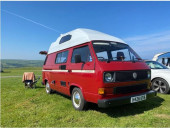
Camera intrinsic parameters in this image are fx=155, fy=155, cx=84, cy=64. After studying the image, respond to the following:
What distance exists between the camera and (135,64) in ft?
15.2

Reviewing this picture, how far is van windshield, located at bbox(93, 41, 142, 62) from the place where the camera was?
455 centimetres

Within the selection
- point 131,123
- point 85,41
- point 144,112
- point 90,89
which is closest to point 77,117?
point 90,89

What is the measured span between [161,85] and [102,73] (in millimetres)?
4472

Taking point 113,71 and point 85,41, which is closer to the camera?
point 113,71

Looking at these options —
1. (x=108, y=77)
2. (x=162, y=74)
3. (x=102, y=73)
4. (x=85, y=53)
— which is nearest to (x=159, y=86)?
(x=162, y=74)

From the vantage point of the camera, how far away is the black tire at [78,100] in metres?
4.62

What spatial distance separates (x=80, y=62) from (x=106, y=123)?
74.0 inches

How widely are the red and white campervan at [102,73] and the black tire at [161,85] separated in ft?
8.08

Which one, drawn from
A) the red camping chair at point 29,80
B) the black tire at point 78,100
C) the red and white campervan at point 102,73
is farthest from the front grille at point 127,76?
the red camping chair at point 29,80

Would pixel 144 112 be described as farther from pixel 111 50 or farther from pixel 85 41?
pixel 85 41

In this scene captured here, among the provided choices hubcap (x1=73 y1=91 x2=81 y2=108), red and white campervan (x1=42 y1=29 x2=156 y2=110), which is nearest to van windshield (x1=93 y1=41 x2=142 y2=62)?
red and white campervan (x1=42 y1=29 x2=156 y2=110)

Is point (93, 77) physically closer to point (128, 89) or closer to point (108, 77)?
point (108, 77)

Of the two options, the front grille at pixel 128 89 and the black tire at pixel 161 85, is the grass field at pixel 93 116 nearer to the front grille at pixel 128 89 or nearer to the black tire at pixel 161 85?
the front grille at pixel 128 89

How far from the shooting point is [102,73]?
12.8 ft
